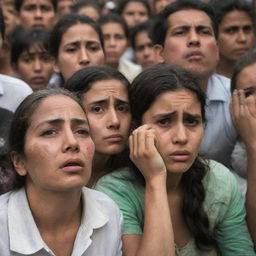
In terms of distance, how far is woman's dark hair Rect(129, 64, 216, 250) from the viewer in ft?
9.00

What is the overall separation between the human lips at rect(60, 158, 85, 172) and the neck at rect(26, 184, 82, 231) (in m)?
0.11

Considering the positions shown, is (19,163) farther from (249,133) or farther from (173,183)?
(249,133)

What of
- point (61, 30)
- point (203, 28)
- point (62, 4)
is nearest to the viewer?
point (203, 28)

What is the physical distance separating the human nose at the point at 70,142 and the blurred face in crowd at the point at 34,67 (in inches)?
108

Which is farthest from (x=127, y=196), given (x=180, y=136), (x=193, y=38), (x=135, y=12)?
(x=135, y=12)

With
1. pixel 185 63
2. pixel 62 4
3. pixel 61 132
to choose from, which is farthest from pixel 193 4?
pixel 62 4

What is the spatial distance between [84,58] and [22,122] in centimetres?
177

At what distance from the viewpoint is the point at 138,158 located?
2.53 meters

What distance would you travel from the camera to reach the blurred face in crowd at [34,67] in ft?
16.4

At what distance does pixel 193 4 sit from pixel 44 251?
2.38 meters

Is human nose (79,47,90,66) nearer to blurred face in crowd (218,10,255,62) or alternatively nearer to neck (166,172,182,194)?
blurred face in crowd (218,10,255,62)

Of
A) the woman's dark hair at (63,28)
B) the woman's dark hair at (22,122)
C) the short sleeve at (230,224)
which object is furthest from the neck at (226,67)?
the woman's dark hair at (22,122)

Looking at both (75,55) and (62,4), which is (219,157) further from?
(62,4)

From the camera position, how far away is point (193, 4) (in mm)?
4094
